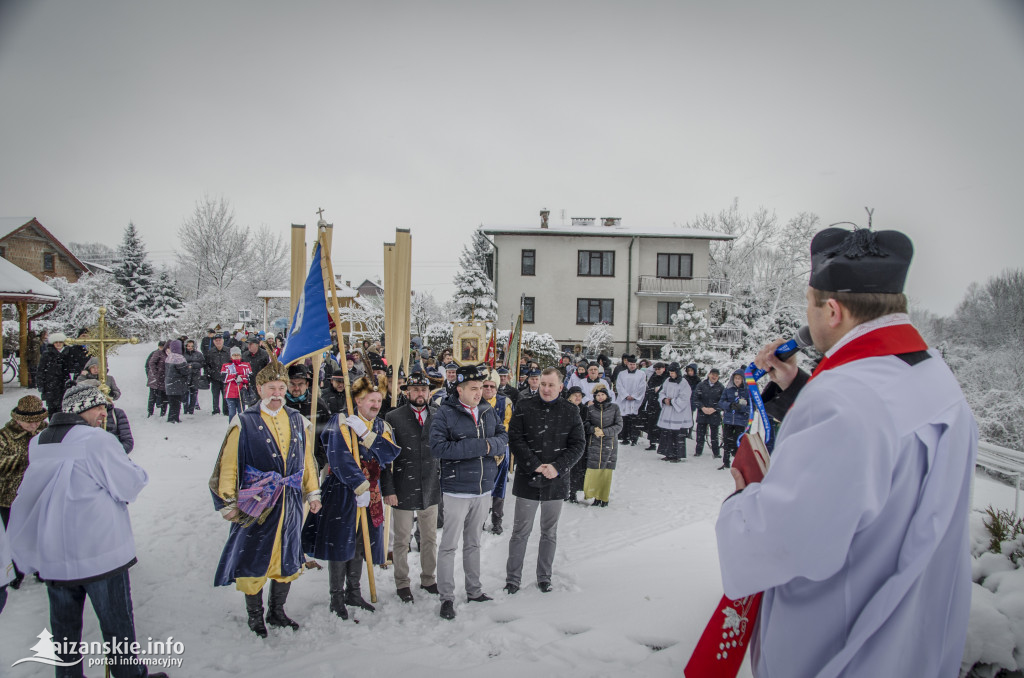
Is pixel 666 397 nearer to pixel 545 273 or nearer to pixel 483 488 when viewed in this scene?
pixel 483 488

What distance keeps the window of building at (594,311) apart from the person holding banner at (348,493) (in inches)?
1098

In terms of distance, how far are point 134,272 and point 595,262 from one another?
29211 millimetres

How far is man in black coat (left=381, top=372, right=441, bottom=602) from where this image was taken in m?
5.14

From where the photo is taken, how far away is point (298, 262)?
542cm

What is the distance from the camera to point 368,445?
4.82 m

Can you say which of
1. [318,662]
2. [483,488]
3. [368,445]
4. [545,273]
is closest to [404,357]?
[368,445]

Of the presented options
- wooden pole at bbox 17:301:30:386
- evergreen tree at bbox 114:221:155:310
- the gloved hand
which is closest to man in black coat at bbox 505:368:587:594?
the gloved hand

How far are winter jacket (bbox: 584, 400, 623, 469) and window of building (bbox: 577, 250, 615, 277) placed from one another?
24.5 metres

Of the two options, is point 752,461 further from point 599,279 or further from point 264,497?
point 599,279

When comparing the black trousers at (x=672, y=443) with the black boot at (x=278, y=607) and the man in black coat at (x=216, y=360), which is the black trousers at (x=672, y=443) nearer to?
the black boot at (x=278, y=607)

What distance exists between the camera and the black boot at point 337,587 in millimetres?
4633

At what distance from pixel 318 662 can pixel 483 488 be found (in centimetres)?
184

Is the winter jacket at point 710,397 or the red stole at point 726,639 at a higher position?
the red stole at point 726,639

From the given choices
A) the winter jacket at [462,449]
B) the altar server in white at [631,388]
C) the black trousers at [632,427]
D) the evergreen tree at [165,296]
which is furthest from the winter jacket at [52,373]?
the evergreen tree at [165,296]
